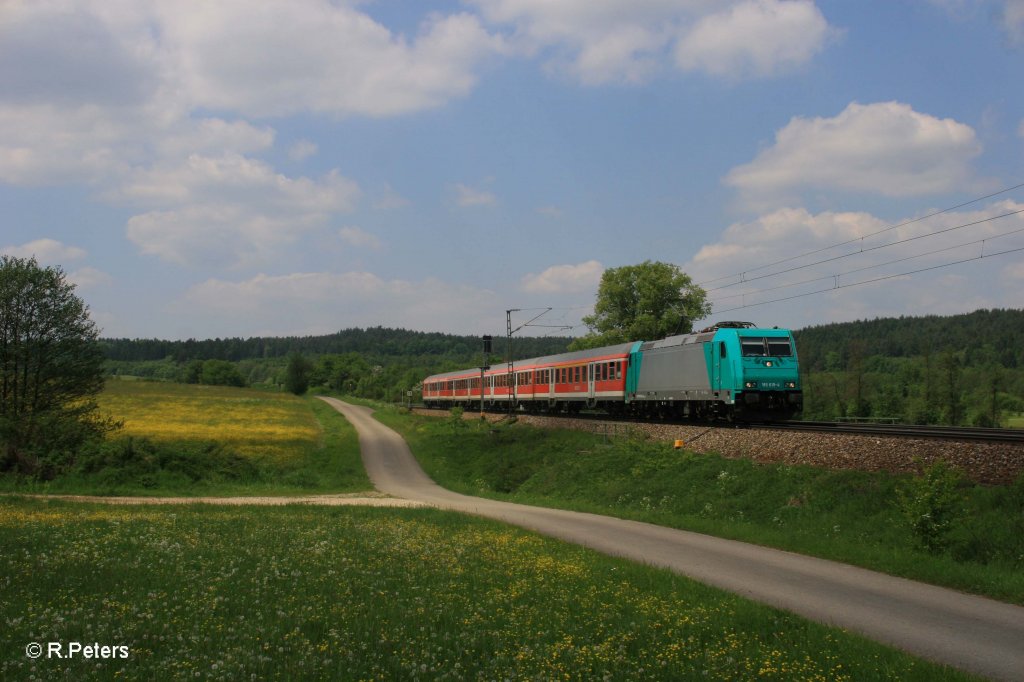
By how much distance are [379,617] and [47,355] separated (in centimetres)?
3388

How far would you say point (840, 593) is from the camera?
12.2 meters

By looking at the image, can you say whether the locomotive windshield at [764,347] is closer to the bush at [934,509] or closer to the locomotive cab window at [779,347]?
the locomotive cab window at [779,347]

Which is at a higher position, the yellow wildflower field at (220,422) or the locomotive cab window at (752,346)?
the locomotive cab window at (752,346)

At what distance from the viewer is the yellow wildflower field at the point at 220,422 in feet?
153

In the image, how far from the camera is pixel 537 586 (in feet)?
38.2

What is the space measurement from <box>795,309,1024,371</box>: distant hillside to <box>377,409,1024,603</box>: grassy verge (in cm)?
4222

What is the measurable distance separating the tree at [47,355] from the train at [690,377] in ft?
82.5

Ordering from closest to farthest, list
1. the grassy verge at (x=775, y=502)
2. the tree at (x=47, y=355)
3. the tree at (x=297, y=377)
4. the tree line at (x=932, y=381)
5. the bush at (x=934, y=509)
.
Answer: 1. the grassy verge at (x=775, y=502)
2. the bush at (x=934, y=509)
3. the tree at (x=47, y=355)
4. the tree line at (x=932, y=381)
5. the tree at (x=297, y=377)

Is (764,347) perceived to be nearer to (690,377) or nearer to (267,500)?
(690,377)

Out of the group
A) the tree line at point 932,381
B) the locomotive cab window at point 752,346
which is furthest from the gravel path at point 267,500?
the tree line at point 932,381

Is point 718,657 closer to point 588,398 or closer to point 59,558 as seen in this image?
point 59,558

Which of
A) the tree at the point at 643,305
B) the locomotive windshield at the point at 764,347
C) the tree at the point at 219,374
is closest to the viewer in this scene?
the locomotive windshield at the point at 764,347

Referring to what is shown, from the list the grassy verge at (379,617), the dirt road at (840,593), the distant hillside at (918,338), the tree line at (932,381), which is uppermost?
the distant hillside at (918,338)

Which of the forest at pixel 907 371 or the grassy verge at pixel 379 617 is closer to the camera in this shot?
the grassy verge at pixel 379 617
